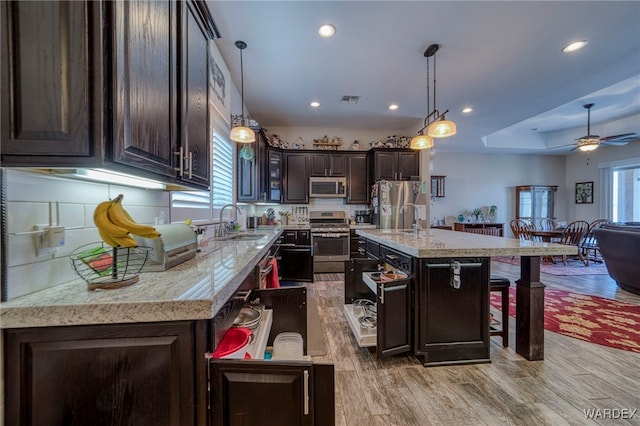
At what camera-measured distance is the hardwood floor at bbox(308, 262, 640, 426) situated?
1.45 meters

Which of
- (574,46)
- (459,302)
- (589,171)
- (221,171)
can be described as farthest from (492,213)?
(221,171)

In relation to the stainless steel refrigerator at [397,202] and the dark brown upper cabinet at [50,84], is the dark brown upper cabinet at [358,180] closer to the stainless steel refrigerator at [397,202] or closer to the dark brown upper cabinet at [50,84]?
the stainless steel refrigerator at [397,202]

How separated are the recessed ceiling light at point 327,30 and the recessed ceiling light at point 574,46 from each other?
2447 mm

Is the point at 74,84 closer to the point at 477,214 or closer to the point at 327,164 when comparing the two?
the point at 327,164

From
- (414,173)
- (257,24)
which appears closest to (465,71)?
(414,173)

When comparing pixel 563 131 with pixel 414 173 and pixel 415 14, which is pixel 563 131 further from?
pixel 415 14

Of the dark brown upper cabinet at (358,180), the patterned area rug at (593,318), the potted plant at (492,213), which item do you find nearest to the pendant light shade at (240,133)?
the dark brown upper cabinet at (358,180)

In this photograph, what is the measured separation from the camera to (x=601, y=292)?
3.60m

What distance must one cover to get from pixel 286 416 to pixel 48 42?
1.28m

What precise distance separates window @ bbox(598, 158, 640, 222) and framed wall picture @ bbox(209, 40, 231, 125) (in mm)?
8934

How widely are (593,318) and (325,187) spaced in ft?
13.0

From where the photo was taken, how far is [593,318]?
2.74 meters

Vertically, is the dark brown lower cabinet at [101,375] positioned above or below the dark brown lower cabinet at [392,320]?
above

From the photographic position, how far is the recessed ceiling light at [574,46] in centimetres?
262
